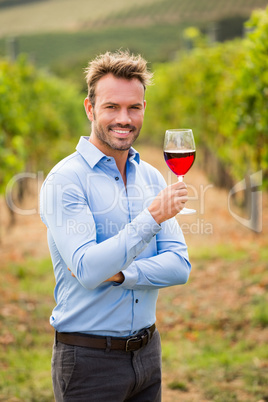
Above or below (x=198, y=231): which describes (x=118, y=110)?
above

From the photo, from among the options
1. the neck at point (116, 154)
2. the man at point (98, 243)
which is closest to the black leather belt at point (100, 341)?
the man at point (98, 243)

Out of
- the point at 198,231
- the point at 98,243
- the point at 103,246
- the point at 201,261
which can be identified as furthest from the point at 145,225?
the point at 198,231

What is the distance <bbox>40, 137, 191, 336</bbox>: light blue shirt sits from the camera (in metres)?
1.88

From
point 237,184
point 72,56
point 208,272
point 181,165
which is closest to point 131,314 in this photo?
point 181,165

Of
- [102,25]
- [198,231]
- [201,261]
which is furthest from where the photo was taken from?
[102,25]

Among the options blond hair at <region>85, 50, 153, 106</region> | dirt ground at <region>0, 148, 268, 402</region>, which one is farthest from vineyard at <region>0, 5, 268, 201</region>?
blond hair at <region>85, 50, 153, 106</region>

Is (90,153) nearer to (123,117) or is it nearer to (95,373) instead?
(123,117)

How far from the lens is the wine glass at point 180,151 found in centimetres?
212

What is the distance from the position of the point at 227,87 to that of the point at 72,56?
62222mm

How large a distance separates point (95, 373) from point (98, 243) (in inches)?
20.5

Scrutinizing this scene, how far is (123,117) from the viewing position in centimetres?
205

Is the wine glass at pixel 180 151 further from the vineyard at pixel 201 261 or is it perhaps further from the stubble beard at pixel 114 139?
the vineyard at pixel 201 261

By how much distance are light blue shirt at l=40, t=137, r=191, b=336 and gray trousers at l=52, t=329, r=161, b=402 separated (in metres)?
0.09

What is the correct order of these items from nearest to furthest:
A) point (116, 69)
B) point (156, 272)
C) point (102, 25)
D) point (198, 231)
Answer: point (116, 69) → point (156, 272) → point (198, 231) → point (102, 25)
